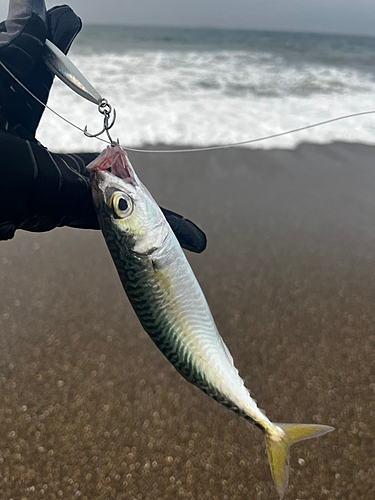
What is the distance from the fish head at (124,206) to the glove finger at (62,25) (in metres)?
1.02

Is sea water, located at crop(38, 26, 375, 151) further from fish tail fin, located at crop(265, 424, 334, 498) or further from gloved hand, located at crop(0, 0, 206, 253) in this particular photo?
fish tail fin, located at crop(265, 424, 334, 498)

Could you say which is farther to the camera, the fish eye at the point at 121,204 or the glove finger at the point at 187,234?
the glove finger at the point at 187,234

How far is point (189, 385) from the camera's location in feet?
8.04

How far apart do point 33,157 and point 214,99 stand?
722 cm

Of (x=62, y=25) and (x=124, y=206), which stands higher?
(x=62, y=25)

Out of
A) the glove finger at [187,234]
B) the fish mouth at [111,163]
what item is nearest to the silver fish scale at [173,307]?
the fish mouth at [111,163]

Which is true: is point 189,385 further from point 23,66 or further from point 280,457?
point 23,66

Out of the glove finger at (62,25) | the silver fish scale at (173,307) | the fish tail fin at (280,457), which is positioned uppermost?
the glove finger at (62,25)

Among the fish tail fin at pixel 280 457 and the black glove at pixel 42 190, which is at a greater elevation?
the black glove at pixel 42 190

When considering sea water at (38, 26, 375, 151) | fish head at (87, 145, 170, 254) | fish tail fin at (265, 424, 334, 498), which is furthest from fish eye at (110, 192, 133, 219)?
sea water at (38, 26, 375, 151)

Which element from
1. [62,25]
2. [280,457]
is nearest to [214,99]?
[62,25]

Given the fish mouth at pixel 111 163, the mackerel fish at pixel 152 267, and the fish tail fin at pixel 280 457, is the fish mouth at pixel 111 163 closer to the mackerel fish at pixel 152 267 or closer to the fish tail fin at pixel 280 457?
the mackerel fish at pixel 152 267

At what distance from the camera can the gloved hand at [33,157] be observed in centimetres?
119

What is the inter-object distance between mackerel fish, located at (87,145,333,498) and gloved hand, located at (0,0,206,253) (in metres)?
0.18
